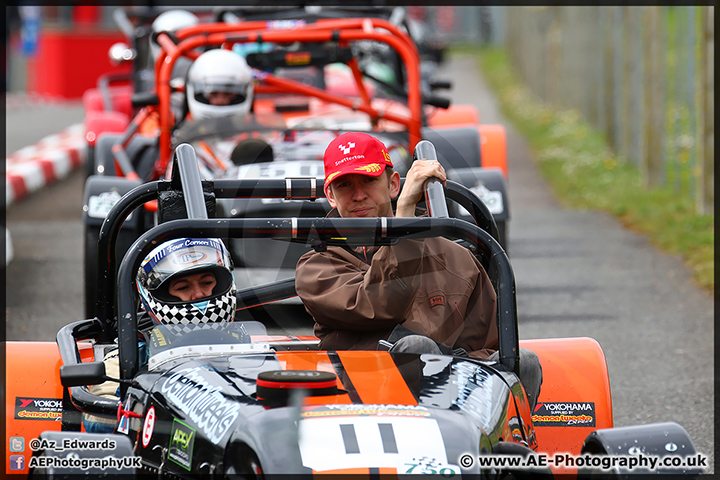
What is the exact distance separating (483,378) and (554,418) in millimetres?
859

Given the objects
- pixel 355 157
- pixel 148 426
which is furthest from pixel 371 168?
pixel 148 426

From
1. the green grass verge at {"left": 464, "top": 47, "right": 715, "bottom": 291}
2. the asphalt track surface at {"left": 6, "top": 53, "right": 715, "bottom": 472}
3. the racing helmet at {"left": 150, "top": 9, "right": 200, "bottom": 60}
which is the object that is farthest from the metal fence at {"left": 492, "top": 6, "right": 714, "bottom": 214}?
the racing helmet at {"left": 150, "top": 9, "right": 200, "bottom": 60}

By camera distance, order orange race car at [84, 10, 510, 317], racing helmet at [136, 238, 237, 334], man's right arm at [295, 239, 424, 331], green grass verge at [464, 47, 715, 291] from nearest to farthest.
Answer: man's right arm at [295, 239, 424, 331] → racing helmet at [136, 238, 237, 334] → orange race car at [84, 10, 510, 317] → green grass verge at [464, 47, 715, 291]

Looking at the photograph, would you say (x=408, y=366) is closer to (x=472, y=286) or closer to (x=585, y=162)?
(x=472, y=286)

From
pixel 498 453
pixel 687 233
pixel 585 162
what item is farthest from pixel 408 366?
pixel 585 162

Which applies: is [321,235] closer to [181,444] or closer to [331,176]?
[331,176]

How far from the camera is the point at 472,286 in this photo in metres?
3.32

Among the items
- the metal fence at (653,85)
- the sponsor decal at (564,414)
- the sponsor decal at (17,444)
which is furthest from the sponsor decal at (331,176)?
the metal fence at (653,85)

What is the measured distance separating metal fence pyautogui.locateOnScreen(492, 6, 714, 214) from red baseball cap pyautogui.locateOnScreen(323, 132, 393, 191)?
5.95 m

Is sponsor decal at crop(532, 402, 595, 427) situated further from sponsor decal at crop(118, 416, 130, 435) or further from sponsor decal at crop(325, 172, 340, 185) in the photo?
sponsor decal at crop(118, 416, 130, 435)

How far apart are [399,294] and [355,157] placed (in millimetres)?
480

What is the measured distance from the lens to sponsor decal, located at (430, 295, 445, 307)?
3.26 m

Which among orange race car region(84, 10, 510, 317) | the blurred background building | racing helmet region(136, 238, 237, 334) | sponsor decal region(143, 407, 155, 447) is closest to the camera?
sponsor decal region(143, 407, 155, 447)

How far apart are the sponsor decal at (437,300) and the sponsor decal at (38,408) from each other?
1431mm
